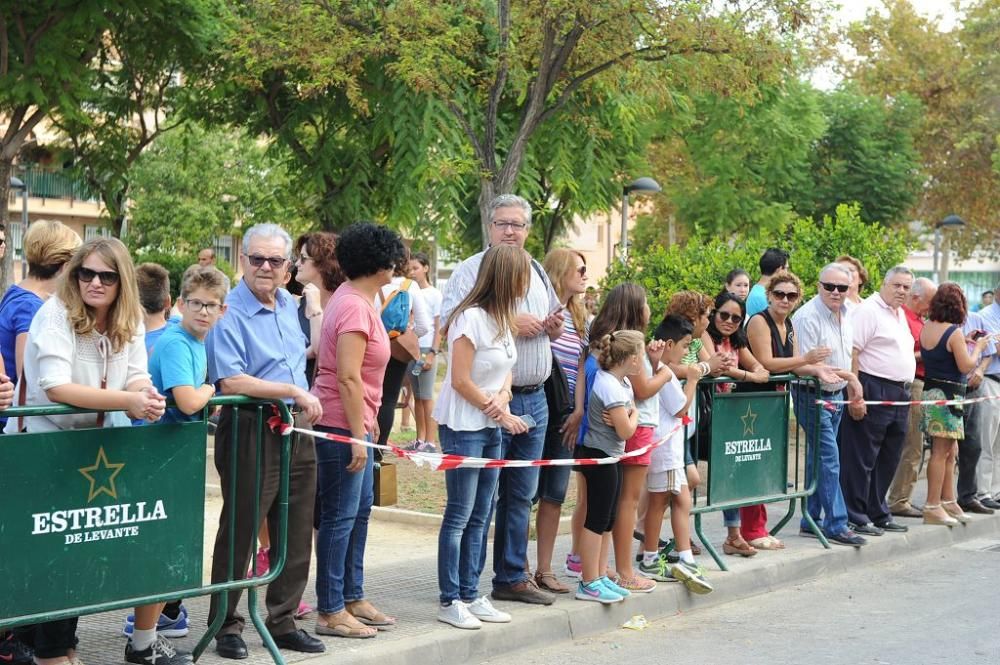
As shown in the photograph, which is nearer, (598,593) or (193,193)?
(598,593)

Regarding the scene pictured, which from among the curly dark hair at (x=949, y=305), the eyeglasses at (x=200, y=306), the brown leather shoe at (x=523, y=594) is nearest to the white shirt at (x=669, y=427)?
the brown leather shoe at (x=523, y=594)

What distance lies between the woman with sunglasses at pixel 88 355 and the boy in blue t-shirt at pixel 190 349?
14 cm

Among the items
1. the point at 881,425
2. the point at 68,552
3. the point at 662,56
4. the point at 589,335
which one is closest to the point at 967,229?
the point at 662,56

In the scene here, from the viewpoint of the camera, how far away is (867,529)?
1040cm

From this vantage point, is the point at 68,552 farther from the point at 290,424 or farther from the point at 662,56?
the point at 662,56

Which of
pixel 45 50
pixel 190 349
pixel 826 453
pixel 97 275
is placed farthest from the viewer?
pixel 45 50

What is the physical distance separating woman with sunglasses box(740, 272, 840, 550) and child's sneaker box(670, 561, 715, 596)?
1.54 metres

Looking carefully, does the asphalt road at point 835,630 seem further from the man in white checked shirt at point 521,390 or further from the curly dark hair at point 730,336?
the curly dark hair at point 730,336

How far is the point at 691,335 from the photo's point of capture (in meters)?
8.37

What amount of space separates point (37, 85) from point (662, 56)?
351 inches

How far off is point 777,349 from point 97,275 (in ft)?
18.2

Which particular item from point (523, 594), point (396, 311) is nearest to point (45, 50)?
point (396, 311)

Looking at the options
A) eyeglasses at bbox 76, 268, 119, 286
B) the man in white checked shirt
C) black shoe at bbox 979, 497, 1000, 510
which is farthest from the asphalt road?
eyeglasses at bbox 76, 268, 119, 286

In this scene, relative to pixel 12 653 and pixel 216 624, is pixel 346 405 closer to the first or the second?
pixel 216 624
